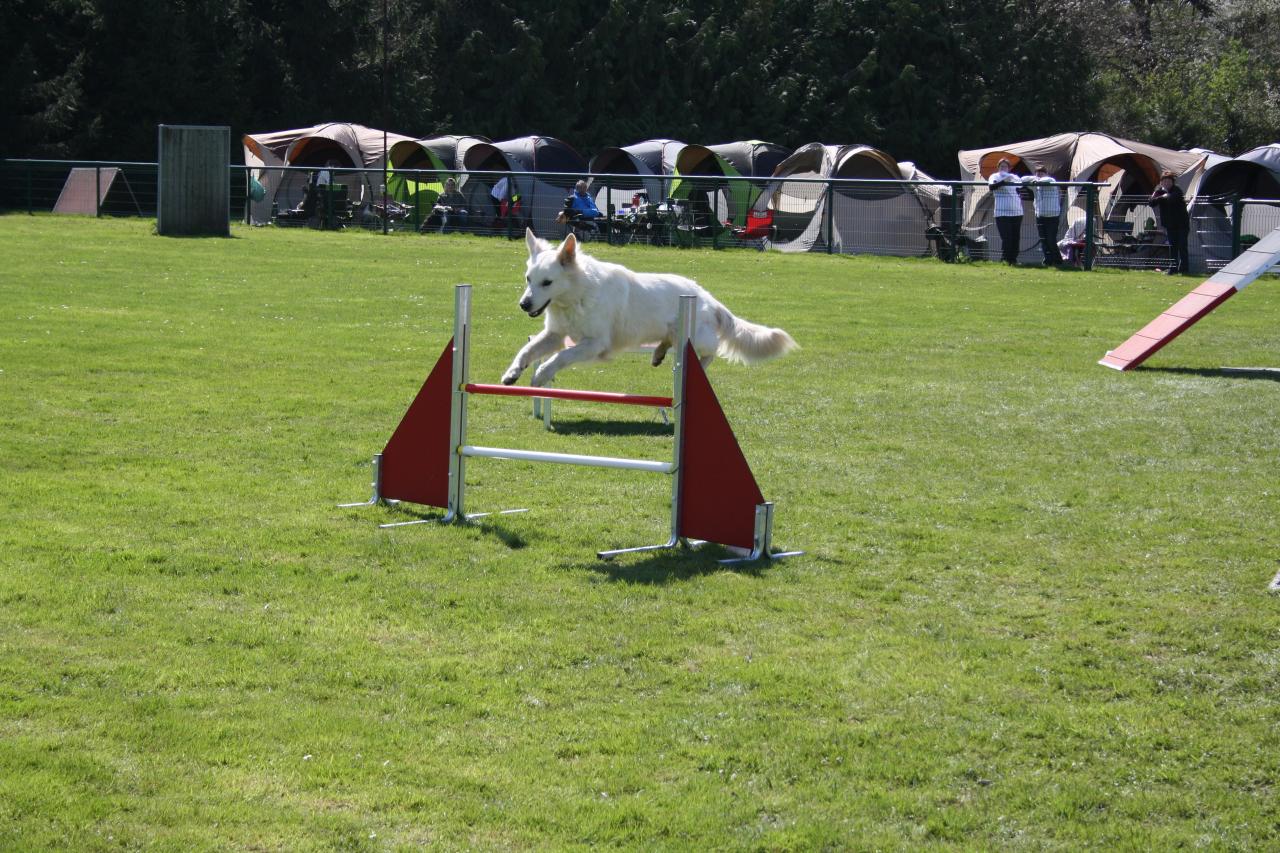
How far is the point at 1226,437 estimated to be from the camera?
35.7 ft

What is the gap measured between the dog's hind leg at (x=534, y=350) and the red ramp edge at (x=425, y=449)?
1.71 metres

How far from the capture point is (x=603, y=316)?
34.9ft

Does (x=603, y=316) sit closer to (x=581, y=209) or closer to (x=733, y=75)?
(x=581, y=209)

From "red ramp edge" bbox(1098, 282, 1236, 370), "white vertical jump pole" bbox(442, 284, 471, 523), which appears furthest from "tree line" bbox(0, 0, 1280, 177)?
"white vertical jump pole" bbox(442, 284, 471, 523)

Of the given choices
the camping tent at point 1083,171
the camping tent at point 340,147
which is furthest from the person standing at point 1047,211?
the camping tent at point 340,147

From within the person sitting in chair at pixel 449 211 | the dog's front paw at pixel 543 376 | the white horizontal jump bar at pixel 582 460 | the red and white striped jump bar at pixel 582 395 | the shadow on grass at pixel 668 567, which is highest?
the person sitting in chair at pixel 449 211

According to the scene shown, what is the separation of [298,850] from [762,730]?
66.0 inches

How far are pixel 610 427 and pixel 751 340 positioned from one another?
1404 mm

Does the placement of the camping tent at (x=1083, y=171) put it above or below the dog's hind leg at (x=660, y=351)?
above

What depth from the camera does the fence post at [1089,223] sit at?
2941 cm

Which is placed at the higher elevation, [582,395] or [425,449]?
[582,395]

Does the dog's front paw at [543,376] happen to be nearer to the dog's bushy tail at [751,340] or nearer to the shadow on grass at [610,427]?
the shadow on grass at [610,427]

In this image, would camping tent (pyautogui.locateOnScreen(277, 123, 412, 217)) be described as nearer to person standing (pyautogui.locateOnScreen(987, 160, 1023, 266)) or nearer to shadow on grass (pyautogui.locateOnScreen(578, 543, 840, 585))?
person standing (pyautogui.locateOnScreen(987, 160, 1023, 266))

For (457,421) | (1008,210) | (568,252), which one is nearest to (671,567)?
(457,421)
